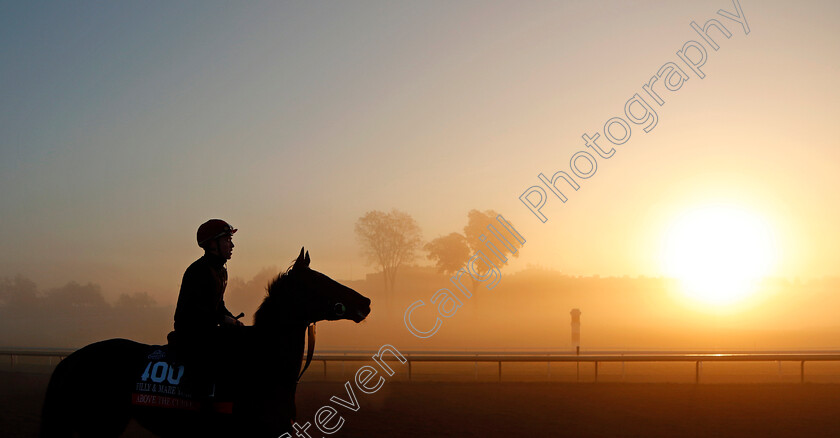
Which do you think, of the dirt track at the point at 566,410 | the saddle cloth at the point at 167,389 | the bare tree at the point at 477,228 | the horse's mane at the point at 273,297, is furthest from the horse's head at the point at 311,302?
the bare tree at the point at 477,228

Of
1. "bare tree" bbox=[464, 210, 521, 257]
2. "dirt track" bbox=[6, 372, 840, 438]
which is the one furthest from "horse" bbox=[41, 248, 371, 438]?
"bare tree" bbox=[464, 210, 521, 257]

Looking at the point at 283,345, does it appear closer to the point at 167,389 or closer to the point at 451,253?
the point at 167,389

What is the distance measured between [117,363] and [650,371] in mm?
19851

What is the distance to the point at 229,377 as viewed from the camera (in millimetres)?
4531

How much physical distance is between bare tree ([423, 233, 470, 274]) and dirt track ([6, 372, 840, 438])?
37.5 metres

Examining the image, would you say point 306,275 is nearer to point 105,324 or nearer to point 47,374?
point 47,374

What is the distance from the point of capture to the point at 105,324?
5269cm

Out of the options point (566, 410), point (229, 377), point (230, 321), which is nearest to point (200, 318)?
point (230, 321)

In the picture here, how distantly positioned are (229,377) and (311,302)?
0.88 metres

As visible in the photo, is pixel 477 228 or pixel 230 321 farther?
pixel 477 228

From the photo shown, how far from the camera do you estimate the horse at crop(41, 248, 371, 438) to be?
4512 mm

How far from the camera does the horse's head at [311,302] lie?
4672 mm

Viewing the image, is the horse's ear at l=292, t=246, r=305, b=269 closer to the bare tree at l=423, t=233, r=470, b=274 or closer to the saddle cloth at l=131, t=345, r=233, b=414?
the saddle cloth at l=131, t=345, r=233, b=414

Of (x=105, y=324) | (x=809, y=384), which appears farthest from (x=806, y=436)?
(x=105, y=324)
